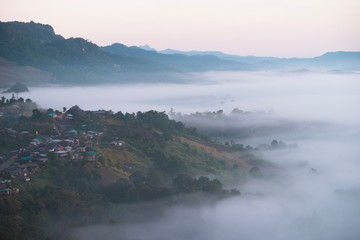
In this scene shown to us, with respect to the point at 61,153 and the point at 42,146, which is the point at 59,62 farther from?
the point at 61,153

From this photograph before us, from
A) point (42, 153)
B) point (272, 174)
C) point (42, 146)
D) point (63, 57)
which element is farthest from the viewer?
point (63, 57)

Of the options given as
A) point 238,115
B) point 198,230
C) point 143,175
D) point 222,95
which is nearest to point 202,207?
point 198,230

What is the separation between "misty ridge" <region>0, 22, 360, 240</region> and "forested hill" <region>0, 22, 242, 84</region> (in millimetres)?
203

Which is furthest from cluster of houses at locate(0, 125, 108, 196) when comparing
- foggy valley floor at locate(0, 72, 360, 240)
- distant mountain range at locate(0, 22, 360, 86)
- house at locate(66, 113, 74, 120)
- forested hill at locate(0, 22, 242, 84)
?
forested hill at locate(0, 22, 242, 84)

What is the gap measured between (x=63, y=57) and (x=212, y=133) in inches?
1590

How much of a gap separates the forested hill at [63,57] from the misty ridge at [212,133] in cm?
20

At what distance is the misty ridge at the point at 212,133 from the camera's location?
1728cm

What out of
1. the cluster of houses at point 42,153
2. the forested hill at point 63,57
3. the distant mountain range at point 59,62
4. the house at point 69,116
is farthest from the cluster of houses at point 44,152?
the forested hill at point 63,57

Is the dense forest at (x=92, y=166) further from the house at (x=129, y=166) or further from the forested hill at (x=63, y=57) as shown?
the forested hill at (x=63, y=57)

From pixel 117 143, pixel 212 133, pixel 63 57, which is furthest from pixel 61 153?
pixel 63 57

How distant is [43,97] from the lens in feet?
172

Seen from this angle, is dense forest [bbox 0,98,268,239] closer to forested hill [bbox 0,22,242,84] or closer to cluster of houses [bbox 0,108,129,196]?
cluster of houses [bbox 0,108,129,196]

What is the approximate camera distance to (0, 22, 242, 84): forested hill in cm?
6882

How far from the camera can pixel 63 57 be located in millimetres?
76812
